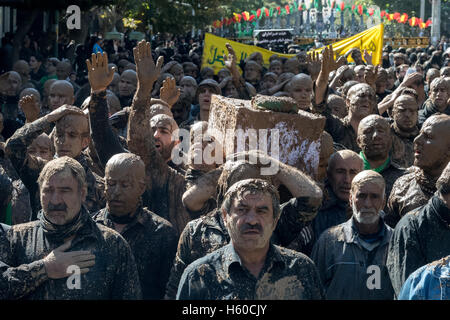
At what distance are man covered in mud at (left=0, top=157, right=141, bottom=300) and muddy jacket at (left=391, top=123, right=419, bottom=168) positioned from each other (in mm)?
3595

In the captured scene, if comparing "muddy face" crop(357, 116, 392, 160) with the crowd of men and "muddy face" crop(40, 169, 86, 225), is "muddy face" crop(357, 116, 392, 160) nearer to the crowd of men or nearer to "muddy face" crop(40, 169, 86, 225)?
the crowd of men

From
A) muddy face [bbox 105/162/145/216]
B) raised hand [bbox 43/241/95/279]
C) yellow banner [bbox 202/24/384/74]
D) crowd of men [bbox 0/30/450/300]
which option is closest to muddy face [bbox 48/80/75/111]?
crowd of men [bbox 0/30/450/300]

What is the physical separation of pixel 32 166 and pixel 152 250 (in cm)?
149

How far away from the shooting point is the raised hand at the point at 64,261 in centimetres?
411

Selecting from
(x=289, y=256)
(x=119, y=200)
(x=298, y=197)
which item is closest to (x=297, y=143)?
(x=298, y=197)

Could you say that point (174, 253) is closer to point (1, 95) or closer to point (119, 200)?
point (119, 200)

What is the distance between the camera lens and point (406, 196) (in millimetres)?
5586

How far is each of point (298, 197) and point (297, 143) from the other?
0.93m

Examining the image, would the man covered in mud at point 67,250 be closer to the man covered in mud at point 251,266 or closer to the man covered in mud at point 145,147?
the man covered in mud at point 251,266

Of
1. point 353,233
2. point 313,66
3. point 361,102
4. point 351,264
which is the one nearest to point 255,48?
point 313,66

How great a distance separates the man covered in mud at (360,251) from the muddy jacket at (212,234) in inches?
10.2

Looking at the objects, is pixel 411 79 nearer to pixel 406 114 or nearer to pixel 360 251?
pixel 406 114

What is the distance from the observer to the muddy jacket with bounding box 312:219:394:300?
4.86 metres

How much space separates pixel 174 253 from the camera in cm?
505
